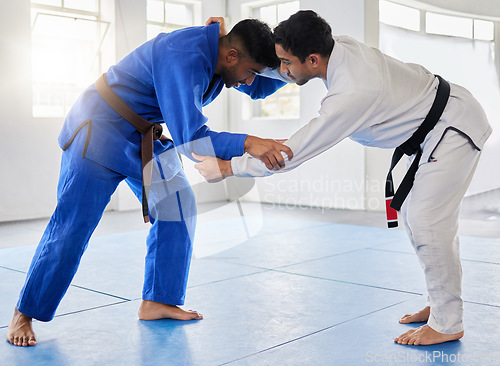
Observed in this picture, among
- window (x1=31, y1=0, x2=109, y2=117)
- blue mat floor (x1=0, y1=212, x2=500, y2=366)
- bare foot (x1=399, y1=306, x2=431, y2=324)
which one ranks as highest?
window (x1=31, y1=0, x2=109, y2=117)

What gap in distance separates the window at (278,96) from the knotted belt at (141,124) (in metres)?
6.04

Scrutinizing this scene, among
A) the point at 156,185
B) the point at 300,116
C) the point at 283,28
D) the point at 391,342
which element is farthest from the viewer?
the point at 300,116

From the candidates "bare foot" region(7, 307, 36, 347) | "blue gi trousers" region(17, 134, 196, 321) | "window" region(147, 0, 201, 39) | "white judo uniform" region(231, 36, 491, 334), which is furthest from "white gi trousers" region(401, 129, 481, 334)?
"window" region(147, 0, 201, 39)

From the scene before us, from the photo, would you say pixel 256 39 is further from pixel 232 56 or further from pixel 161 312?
pixel 161 312

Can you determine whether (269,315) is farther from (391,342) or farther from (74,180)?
(74,180)

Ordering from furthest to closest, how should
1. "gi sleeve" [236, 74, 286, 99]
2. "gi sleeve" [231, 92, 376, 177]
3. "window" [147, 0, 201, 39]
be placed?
"window" [147, 0, 201, 39], "gi sleeve" [236, 74, 286, 99], "gi sleeve" [231, 92, 376, 177]

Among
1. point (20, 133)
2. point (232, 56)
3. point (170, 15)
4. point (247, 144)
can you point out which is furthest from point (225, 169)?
point (170, 15)

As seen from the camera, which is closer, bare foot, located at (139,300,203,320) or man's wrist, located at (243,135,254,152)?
man's wrist, located at (243,135,254,152)

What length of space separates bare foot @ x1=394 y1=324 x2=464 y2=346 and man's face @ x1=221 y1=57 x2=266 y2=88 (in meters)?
1.38

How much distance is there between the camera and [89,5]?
763 cm

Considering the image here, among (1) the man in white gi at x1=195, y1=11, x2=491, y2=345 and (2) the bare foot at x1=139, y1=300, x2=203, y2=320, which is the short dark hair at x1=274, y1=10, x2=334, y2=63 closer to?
(1) the man in white gi at x1=195, y1=11, x2=491, y2=345

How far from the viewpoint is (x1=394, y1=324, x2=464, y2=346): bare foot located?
245 centimetres

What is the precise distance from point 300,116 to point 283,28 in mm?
6045

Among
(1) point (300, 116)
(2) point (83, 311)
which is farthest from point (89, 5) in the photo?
(2) point (83, 311)
